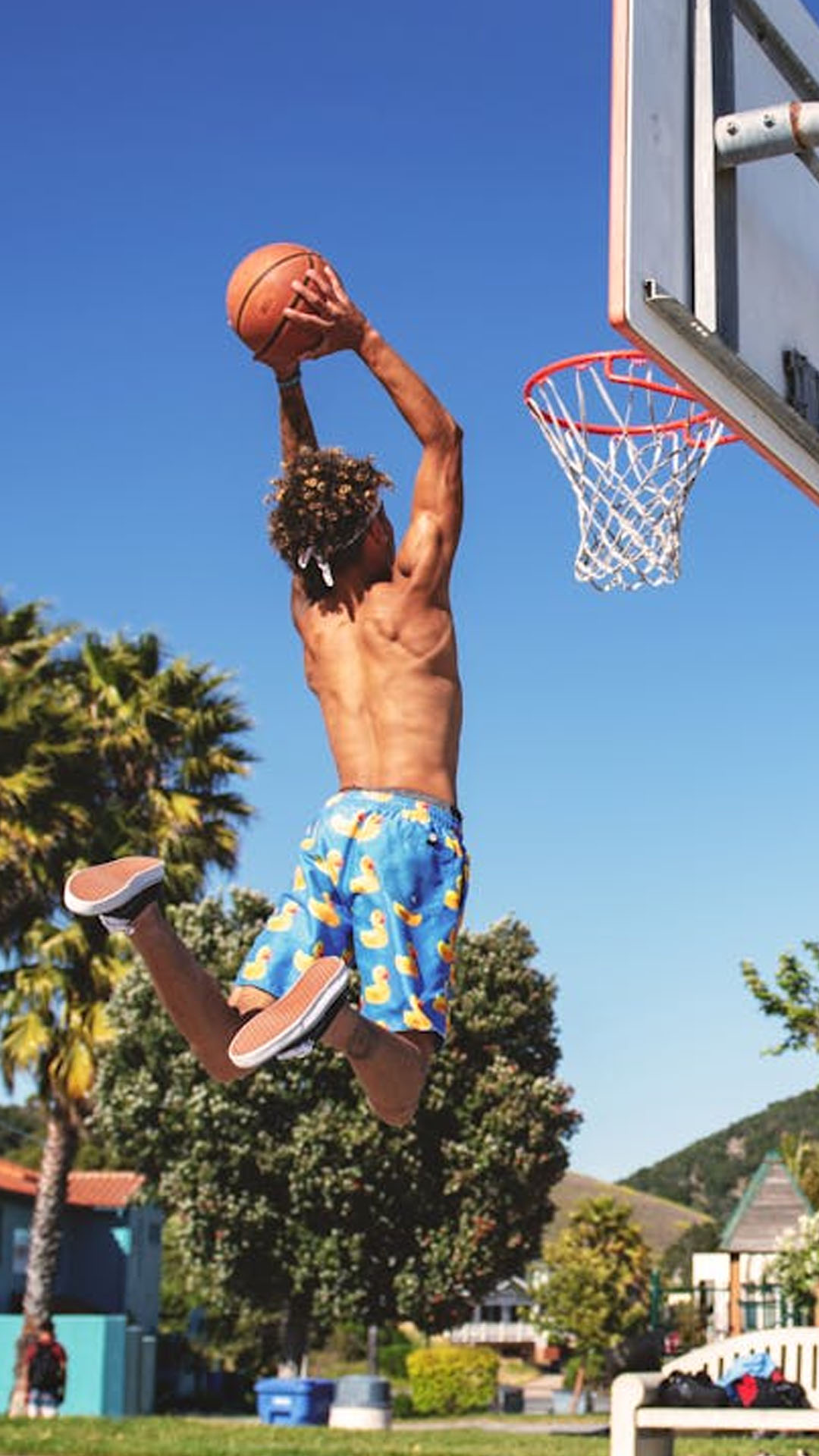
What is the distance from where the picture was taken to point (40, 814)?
2631cm

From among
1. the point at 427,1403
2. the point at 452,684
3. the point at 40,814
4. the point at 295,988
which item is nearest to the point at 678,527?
the point at 452,684

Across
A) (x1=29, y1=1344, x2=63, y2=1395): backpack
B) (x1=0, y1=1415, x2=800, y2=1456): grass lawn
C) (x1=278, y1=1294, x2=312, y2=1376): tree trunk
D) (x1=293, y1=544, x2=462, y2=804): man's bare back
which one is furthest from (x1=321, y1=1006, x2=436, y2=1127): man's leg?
(x1=278, y1=1294, x2=312, y2=1376): tree trunk

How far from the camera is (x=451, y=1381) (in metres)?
37.3

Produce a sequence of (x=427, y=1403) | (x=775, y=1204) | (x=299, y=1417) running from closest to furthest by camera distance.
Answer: (x=299, y=1417) < (x=427, y=1403) < (x=775, y=1204)

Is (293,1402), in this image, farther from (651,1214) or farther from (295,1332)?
(651,1214)

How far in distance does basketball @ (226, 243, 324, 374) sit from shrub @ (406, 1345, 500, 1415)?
3445 centimetres

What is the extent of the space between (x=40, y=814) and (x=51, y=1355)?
24.0 feet

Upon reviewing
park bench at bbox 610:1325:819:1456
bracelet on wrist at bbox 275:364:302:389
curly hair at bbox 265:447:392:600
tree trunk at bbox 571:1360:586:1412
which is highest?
bracelet on wrist at bbox 275:364:302:389

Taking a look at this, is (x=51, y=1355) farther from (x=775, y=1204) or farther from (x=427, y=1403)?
(x=775, y=1204)

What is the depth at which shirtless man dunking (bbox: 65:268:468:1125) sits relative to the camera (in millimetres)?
5648

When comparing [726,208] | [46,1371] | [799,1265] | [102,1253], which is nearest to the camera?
[726,208]

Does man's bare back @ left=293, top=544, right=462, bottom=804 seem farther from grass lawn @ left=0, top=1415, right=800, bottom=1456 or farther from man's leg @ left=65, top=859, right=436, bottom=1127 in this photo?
grass lawn @ left=0, top=1415, right=800, bottom=1456

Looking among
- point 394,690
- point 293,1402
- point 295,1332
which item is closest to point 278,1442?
point 293,1402

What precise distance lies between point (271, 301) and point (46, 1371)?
2118cm
